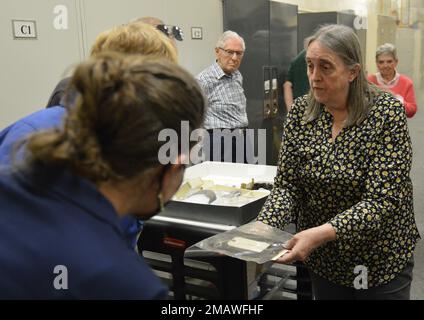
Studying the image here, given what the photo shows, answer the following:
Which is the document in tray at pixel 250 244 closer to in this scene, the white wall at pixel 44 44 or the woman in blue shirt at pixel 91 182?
the woman in blue shirt at pixel 91 182

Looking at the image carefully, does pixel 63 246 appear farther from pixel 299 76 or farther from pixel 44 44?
pixel 299 76

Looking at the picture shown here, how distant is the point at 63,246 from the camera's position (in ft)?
2.07

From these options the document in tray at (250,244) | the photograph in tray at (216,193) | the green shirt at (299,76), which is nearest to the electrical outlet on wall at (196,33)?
the green shirt at (299,76)

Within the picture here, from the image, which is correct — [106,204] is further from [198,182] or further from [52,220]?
[198,182]

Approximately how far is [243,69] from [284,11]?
75 centimetres

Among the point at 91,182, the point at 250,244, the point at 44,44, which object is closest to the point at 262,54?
the point at 44,44

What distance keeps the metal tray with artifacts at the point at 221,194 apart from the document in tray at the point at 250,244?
→ 0.14 metres

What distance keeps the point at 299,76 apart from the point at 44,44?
7.54 ft

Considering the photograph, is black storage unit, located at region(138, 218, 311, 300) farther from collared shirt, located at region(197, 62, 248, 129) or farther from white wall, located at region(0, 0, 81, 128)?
collared shirt, located at region(197, 62, 248, 129)

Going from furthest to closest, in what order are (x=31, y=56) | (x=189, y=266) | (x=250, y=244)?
1. (x=31, y=56)
2. (x=189, y=266)
3. (x=250, y=244)

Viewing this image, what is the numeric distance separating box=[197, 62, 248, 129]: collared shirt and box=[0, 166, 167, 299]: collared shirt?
269 centimetres

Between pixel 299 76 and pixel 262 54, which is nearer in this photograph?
pixel 299 76

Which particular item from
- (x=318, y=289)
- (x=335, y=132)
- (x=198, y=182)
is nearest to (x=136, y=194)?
(x=335, y=132)

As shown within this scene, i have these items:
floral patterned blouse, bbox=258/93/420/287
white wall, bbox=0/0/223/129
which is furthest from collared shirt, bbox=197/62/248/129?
floral patterned blouse, bbox=258/93/420/287
